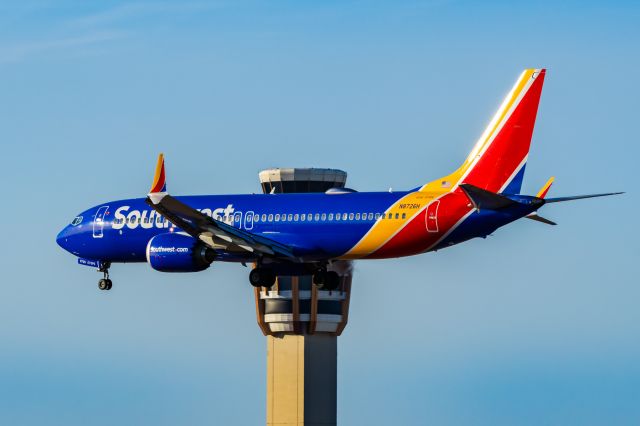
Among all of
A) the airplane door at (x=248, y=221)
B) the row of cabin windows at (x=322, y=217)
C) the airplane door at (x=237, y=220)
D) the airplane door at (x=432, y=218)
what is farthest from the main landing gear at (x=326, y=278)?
the airplane door at (x=432, y=218)

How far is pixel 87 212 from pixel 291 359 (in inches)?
1361

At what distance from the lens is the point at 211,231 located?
81500mm

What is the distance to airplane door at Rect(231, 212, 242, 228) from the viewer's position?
8400cm

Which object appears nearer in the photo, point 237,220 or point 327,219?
point 327,219

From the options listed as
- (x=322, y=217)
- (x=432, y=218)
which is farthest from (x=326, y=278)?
(x=432, y=218)

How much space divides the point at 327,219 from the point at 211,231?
556 centimetres

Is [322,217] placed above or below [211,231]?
above

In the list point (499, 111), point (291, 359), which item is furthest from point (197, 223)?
point (291, 359)

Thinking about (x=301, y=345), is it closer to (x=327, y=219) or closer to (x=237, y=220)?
(x=237, y=220)

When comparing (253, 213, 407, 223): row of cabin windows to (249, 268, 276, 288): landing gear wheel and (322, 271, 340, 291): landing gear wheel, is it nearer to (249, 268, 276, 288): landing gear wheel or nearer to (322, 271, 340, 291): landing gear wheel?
(249, 268, 276, 288): landing gear wheel

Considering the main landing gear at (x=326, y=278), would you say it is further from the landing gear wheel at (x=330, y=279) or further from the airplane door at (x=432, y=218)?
the airplane door at (x=432, y=218)

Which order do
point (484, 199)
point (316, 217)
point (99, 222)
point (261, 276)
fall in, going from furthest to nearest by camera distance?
point (99, 222), point (261, 276), point (316, 217), point (484, 199)

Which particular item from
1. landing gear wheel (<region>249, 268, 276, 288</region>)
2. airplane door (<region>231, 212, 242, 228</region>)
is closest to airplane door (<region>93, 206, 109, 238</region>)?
airplane door (<region>231, 212, 242, 228</region>)

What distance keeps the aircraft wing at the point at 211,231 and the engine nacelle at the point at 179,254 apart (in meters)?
0.46
